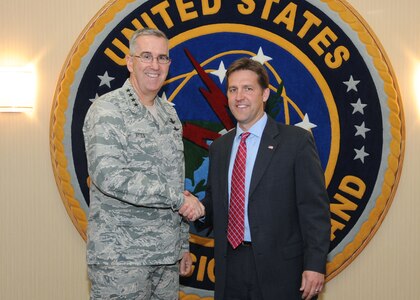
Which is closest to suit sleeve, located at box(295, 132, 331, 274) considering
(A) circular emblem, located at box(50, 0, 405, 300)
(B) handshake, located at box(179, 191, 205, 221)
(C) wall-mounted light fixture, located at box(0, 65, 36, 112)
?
(B) handshake, located at box(179, 191, 205, 221)

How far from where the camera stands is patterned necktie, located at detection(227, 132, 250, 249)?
210cm

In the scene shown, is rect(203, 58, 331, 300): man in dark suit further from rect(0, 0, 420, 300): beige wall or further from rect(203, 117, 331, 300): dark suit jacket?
rect(0, 0, 420, 300): beige wall

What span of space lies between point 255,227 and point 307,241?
0.22m

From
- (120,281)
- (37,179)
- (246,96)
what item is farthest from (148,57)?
(37,179)

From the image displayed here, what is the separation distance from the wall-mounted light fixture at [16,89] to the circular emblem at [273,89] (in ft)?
0.60

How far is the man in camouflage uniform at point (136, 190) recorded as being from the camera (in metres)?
2.00

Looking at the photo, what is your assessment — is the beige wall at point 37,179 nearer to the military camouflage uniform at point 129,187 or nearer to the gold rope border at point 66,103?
Result: the gold rope border at point 66,103

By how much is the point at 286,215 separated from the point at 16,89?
1.86 metres

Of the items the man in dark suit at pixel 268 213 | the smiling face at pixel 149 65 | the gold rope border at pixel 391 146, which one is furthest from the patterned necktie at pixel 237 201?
the gold rope border at pixel 391 146

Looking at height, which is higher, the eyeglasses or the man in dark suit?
the eyeglasses

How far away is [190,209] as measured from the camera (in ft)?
7.02

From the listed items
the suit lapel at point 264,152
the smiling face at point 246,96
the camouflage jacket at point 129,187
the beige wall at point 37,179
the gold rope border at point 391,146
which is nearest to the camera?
the camouflage jacket at point 129,187

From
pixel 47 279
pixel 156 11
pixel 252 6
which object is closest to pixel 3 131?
pixel 47 279

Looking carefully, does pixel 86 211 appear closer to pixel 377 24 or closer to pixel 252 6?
pixel 252 6
